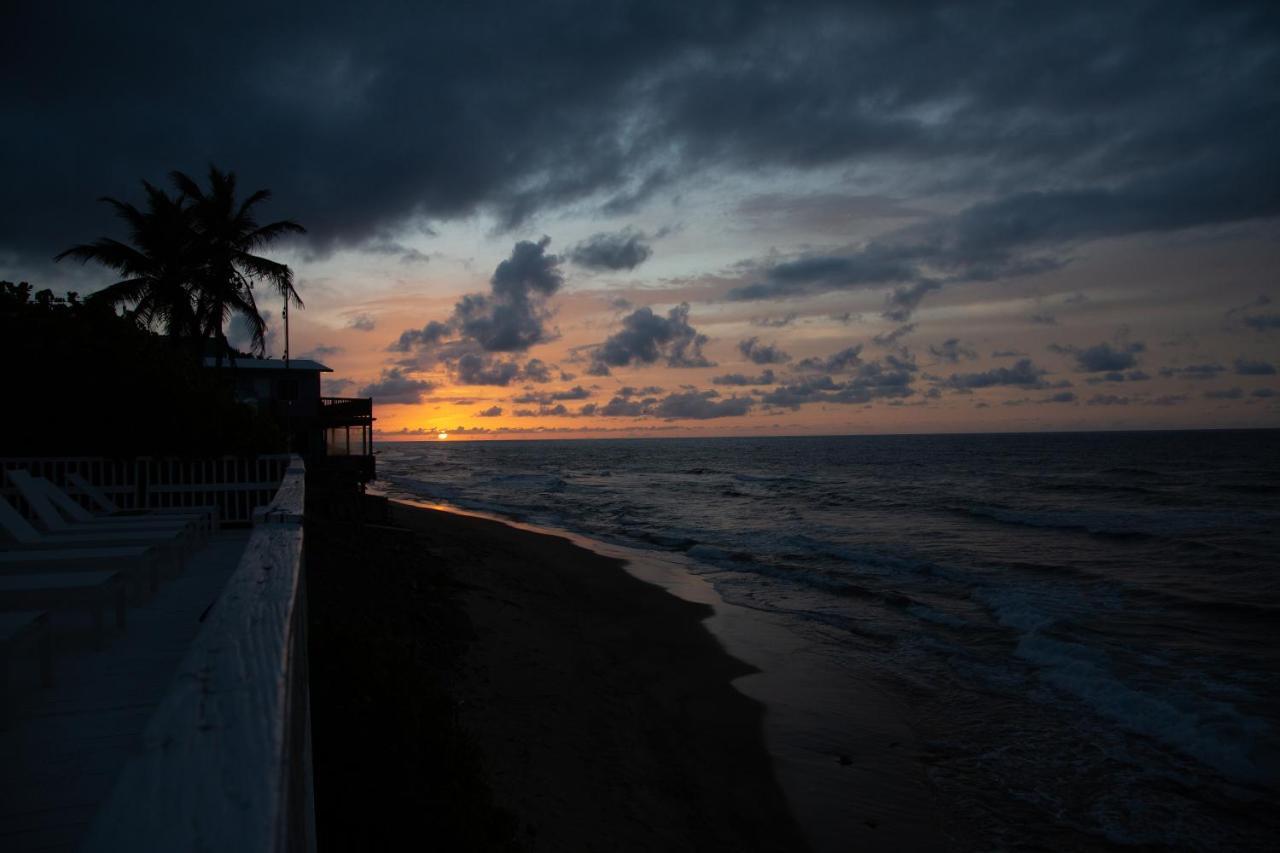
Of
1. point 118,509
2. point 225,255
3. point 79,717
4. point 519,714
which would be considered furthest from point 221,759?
point 225,255

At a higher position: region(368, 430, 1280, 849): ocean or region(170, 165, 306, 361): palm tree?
region(170, 165, 306, 361): palm tree

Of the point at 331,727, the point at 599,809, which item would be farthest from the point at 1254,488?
the point at 331,727

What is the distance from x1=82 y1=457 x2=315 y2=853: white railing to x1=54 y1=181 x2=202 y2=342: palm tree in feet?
83.4

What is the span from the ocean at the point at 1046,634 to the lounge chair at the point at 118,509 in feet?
28.9

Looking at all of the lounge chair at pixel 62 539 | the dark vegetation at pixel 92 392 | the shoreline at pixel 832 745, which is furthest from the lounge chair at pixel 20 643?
the shoreline at pixel 832 745

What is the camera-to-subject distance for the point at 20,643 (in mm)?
3988

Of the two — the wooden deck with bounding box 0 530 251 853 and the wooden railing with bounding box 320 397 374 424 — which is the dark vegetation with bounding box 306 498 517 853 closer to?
the wooden deck with bounding box 0 530 251 853

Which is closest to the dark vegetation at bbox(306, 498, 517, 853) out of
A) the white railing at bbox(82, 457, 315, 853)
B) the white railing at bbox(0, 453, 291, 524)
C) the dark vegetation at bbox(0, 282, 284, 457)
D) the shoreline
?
the white railing at bbox(82, 457, 315, 853)

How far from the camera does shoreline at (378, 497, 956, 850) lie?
23.4 ft

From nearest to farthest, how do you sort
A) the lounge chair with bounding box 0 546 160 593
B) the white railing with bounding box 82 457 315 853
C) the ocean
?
the white railing with bounding box 82 457 315 853 → the lounge chair with bounding box 0 546 160 593 → the ocean

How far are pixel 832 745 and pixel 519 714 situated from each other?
3.57m

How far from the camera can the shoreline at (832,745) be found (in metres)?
7.14

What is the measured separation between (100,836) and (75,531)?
307 inches

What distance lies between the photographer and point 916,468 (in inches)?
2697
